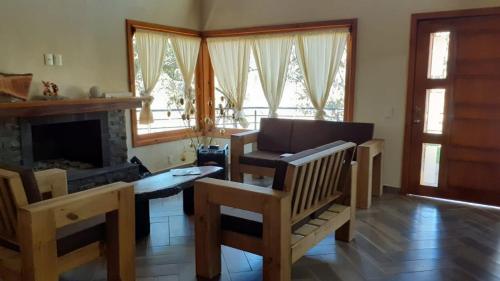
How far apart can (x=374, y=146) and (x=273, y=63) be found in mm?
1843

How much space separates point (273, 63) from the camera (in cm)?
528

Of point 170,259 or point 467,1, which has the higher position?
point 467,1

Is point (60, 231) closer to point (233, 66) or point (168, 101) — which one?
point (168, 101)

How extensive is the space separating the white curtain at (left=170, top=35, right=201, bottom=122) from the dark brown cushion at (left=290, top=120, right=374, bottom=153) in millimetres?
1664

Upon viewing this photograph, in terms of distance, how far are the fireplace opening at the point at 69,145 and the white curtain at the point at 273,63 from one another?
2198 mm

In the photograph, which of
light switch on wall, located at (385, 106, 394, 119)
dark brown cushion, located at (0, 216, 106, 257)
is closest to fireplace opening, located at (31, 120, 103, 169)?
dark brown cushion, located at (0, 216, 106, 257)

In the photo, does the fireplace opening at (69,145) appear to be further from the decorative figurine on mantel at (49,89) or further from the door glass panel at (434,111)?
the door glass panel at (434,111)

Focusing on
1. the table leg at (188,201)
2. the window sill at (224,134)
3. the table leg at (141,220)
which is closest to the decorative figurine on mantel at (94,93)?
the table leg at (188,201)

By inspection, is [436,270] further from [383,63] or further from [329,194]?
[383,63]

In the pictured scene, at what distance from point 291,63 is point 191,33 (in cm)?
148

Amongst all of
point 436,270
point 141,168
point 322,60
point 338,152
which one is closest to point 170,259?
point 338,152

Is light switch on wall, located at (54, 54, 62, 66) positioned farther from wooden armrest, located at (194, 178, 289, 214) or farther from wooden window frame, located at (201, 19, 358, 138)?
wooden armrest, located at (194, 178, 289, 214)

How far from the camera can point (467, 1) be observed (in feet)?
13.0

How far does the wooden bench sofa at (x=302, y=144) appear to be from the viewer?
4047 mm
